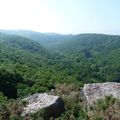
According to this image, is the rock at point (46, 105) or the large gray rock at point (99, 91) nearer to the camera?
the rock at point (46, 105)

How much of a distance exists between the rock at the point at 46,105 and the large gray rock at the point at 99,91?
4564 mm

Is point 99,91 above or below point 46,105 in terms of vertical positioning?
below

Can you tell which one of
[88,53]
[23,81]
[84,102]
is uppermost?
[84,102]

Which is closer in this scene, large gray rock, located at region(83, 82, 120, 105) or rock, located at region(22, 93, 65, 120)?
rock, located at region(22, 93, 65, 120)

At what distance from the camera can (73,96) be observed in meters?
29.1

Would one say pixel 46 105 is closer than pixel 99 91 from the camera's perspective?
Yes

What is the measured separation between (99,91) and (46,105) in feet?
27.7

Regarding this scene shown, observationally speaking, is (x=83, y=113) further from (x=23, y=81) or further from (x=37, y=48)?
(x=37, y=48)

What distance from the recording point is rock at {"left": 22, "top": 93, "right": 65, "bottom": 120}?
2414 centimetres

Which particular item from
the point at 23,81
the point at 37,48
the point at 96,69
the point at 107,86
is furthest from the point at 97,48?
the point at 107,86

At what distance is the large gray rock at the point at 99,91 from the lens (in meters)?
29.8

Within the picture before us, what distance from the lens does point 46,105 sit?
24.7 meters

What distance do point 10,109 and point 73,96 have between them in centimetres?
781

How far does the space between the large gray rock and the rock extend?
4.56m
